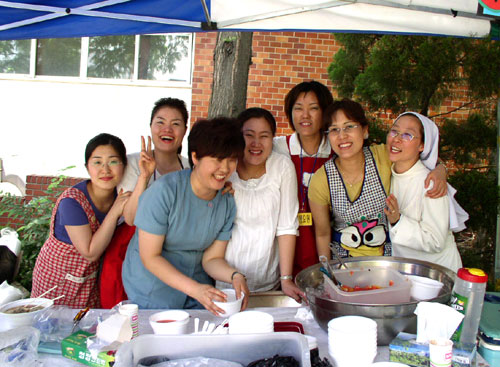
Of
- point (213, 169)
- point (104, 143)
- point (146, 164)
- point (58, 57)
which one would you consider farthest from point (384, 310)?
point (58, 57)

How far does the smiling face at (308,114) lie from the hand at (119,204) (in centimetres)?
116

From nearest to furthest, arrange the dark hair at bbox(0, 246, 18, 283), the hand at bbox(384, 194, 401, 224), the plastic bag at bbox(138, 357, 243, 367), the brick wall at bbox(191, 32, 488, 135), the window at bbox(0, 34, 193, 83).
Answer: the plastic bag at bbox(138, 357, 243, 367), the hand at bbox(384, 194, 401, 224), the dark hair at bbox(0, 246, 18, 283), the brick wall at bbox(191, 32, 488, 135), the window at bbox(0, 34, 193, 83)

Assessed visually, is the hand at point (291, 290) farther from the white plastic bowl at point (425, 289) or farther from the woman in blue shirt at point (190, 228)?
the white plastic bowl at point (425, 289)

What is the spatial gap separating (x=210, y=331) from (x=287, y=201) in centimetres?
109

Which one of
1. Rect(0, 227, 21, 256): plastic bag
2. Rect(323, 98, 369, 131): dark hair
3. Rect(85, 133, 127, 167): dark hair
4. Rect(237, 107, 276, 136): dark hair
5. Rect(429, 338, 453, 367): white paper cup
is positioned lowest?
Rect(0, 227, 21, 256): plastic bag

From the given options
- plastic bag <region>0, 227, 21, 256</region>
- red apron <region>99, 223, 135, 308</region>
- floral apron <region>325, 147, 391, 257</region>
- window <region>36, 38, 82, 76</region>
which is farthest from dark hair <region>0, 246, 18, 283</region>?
window <region>36, 38, 82, 76</region>

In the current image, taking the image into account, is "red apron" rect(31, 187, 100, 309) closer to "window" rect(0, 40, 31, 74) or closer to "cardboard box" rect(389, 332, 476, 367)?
"cardboard box" rect(389, 332, 476, 367)

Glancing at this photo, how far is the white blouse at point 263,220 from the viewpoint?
2420 millimetres

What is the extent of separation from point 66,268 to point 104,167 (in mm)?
657

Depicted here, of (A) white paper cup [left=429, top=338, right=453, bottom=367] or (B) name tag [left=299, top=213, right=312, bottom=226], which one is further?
(B) name tag [left=299, top=213, right=312, bottom=226]

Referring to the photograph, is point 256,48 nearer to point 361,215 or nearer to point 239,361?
point 361,215

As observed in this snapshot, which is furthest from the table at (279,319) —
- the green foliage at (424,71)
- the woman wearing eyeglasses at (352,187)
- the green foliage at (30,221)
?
the green foliage at (30,221)

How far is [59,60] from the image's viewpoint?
22.8ft

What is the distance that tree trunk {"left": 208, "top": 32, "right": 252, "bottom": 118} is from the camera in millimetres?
3984
